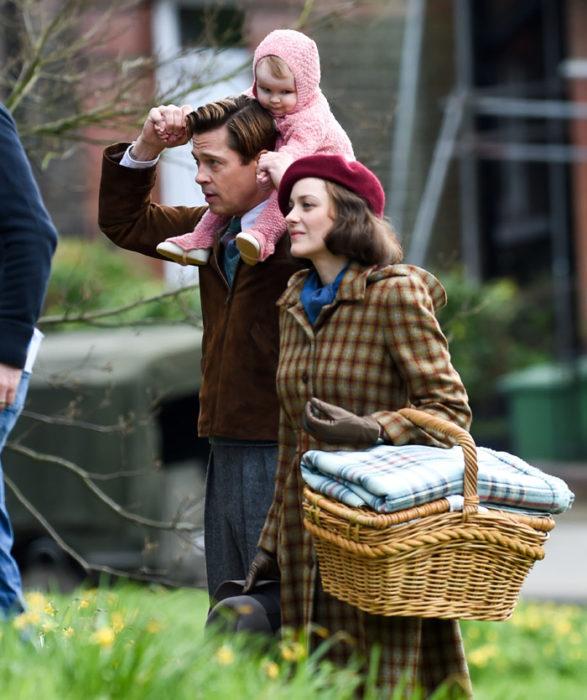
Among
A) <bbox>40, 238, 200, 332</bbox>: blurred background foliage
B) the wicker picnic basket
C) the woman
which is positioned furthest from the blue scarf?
<bbox>40, 238, 200, 332</bbox>: blurred background foliage

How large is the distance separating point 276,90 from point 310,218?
44cm

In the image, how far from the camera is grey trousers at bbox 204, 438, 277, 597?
153 inches

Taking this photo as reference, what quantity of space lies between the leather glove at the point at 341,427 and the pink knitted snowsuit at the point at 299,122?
55 centimetres

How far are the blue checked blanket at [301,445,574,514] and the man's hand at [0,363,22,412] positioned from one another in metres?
0.81

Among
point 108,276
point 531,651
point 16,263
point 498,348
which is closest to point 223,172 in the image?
point 16,263

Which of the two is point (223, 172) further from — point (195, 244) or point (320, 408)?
point (320, 408)

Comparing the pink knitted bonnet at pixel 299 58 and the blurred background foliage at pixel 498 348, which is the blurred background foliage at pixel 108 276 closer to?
the blurred background foliage at pixel 498 348

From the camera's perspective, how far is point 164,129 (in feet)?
12.8

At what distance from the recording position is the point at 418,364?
3.43 m

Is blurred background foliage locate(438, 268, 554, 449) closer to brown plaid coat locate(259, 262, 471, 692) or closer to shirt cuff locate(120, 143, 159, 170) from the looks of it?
shirt cuff locate(120, 143, 159, 170)

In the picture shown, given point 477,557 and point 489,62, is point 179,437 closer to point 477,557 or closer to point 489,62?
point 477,557

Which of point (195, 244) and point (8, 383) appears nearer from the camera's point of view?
point (8, 383)

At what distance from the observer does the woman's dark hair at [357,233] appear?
3.54m

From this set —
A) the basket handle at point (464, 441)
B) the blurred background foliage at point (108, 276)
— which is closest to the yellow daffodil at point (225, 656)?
the basket handle at point (464, 441)
